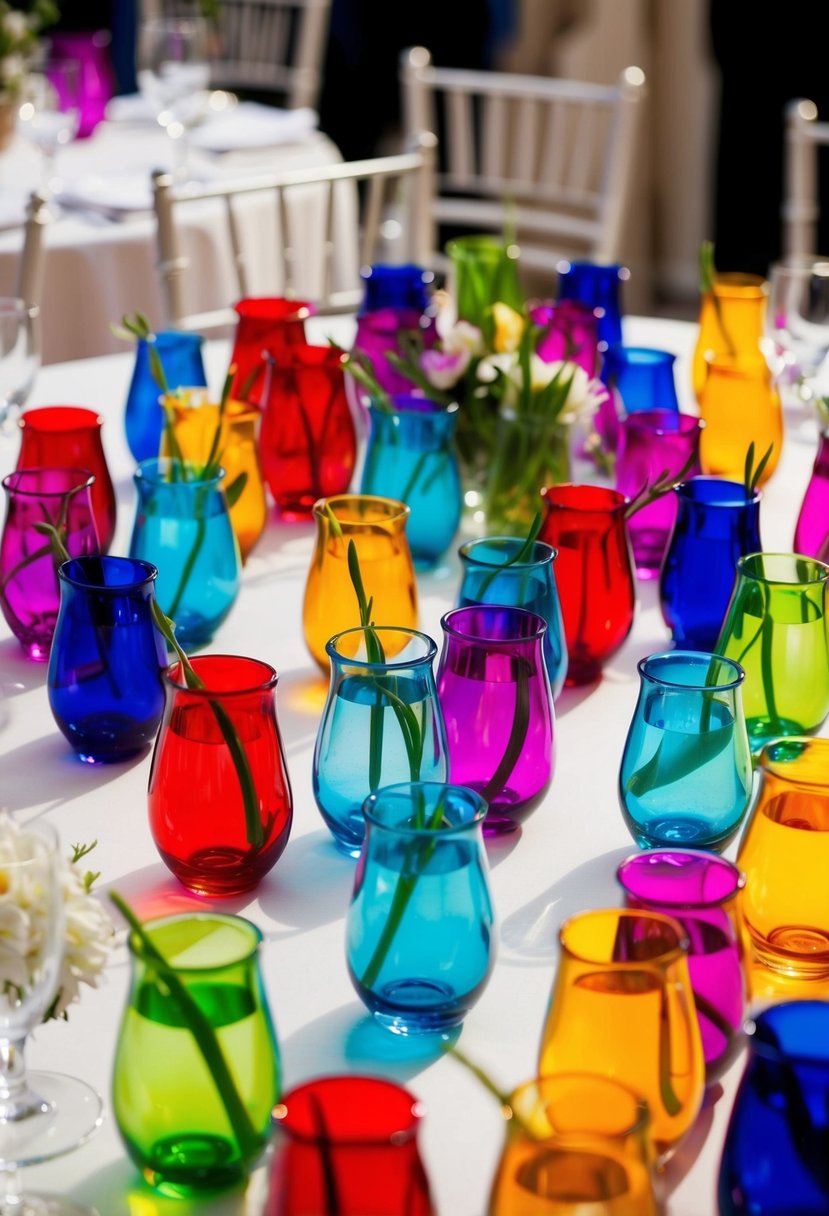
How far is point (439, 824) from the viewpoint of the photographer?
2.52 feet

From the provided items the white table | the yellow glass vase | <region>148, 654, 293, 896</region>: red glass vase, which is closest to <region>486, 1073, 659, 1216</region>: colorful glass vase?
<region>148, 654, 293, 896</region>: red glass vase

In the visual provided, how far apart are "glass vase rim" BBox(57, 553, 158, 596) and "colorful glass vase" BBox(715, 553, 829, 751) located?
1.25 feet

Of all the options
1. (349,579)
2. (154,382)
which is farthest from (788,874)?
(154,382)

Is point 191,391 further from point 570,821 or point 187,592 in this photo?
point 570,821

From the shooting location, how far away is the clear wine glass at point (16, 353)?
4.71ft

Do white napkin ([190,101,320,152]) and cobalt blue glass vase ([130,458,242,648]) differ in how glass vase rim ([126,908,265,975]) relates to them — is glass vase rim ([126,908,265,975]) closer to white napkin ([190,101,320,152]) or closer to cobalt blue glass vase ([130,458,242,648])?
cobalt blue glass vase ([130,458,242,648])

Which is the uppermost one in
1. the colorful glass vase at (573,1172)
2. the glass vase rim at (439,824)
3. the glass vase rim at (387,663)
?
the glass vase rim at (387,663)

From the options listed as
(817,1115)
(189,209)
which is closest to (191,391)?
(817,1115)

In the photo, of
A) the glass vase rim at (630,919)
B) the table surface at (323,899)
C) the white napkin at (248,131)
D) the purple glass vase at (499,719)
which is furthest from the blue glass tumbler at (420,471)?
the white napkin at (248,131)

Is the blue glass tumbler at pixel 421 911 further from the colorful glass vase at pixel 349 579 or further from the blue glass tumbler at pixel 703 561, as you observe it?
the blue glass tumbler at pixel 703 561

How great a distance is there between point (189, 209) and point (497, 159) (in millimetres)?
624

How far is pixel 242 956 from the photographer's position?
25.1 inches

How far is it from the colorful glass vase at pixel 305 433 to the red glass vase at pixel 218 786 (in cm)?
58

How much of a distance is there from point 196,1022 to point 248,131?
2.45 metres
